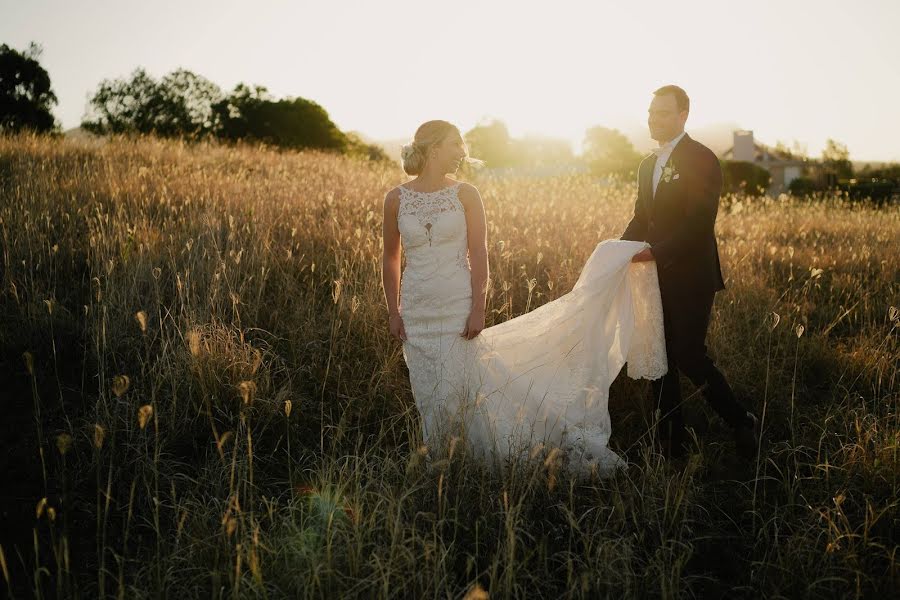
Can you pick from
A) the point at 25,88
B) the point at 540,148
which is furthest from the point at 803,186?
the point at 25,88

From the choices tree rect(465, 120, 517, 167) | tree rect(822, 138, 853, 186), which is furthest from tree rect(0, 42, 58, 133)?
tree rect(822, 138, 853, 186)

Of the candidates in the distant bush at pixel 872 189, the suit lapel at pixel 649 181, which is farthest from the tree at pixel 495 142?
the suit lapel at pixel 649 181

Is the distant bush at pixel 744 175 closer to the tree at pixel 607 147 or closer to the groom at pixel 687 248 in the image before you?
the tree at pixel 607 147

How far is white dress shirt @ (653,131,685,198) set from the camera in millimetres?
3686

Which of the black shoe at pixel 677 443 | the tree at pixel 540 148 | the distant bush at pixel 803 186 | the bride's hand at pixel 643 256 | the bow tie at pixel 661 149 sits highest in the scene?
the tree at pixel 540 148

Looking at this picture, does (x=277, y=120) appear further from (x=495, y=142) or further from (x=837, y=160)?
(x=837, y=160)

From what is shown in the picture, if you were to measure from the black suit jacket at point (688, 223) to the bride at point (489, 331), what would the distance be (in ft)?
0.55

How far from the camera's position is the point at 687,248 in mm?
3525

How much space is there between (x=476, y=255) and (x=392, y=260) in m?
0.56

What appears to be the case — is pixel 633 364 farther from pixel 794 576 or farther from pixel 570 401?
pixel 794 576

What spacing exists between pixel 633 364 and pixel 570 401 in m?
0.56

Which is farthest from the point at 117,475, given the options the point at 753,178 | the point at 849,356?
the point at 753,178

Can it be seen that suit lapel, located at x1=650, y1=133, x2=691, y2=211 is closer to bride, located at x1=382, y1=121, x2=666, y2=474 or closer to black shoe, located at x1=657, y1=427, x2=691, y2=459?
bride, located at x1=382, y1=121, x2=666, y2=474

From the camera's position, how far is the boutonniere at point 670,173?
11.7 feet
